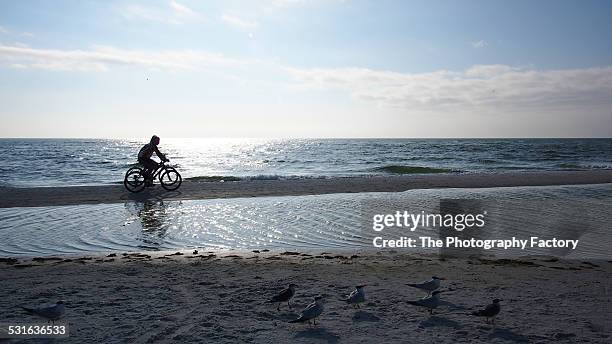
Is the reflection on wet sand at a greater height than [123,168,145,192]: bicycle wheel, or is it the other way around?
[123,168,145,192]: bicycle wheel

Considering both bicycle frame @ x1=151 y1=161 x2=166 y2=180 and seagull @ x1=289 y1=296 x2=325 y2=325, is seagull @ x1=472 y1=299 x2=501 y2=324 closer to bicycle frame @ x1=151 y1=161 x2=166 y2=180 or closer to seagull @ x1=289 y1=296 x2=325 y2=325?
seagull @ x1=289 y1=296 x2=325 y2=325

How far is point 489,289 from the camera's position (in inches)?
271

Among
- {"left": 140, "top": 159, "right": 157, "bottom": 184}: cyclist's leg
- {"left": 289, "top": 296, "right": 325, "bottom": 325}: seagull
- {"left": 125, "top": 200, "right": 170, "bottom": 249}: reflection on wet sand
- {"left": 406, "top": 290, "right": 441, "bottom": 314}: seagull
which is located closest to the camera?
{"left": 289, "top": 296, "right": 325, "bottom": 325}: seagull

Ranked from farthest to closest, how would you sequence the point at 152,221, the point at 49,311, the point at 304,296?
the point at 152,221 → the point at 304,296 → the point at 49,311

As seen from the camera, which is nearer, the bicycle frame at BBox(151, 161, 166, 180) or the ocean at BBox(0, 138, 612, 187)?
the bicycle frame at BBox(151, 161, 166, 180)

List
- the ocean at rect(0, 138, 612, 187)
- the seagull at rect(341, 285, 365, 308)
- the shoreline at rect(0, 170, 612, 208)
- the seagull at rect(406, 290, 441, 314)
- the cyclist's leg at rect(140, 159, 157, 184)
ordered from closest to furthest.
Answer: the seagull at rect(406, 290, 441, 314) → the seagull at rect(341, 285, 365, 308) → the shoreline at rect(0, 170, 612, 208) → the cyclist's leg at rect(140, 159, 157, 184) → the ocean at rect(0, 138, 612, 187)

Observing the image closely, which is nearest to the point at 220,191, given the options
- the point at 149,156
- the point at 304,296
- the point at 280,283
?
the point at 149,156

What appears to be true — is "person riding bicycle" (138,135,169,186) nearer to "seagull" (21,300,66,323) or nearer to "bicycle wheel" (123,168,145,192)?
"bicycle wheel" (123,168,145,192)

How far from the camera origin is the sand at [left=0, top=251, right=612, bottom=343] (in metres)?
5.37

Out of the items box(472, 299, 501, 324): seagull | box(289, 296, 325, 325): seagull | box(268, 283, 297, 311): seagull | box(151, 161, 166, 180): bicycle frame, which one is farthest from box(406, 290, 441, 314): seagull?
box(151, 161, 166, 180): bicycle frame

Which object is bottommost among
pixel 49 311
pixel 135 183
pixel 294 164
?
pixel 49 311

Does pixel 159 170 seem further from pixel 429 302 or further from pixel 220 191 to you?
pixel 429 302

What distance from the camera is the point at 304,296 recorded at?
6617 mm

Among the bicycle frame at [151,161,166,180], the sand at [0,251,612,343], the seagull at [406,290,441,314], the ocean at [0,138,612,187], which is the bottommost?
the sand at [0,251,612,343]
